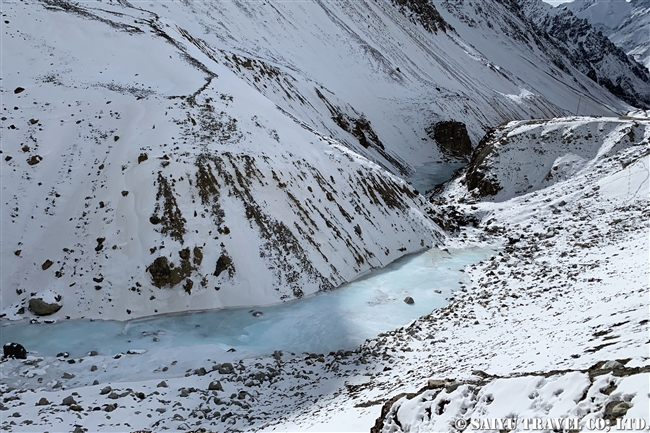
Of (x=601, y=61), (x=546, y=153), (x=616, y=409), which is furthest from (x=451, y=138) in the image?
(x=601, y=61)

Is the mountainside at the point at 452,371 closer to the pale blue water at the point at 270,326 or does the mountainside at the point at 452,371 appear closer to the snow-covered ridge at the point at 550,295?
the snow-covered ridge at the point at 550,295

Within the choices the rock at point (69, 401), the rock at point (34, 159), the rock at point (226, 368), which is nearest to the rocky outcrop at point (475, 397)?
the rock at point (226, 368)

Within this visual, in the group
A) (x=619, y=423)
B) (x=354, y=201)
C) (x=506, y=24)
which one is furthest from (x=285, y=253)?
(x=506, y=24)

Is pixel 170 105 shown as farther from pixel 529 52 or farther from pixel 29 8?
pixel 529 52

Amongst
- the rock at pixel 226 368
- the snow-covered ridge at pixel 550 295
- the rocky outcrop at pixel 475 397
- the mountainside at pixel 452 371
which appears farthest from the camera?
the rock at pixel 226 368

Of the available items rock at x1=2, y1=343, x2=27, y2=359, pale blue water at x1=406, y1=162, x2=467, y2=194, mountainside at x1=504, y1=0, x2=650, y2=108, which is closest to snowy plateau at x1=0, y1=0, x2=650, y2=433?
rock at x1=2, y1=343, x2=27, y2=359
